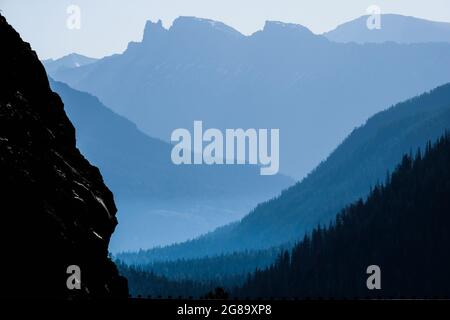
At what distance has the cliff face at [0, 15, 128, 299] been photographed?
122ft

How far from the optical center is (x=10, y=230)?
1460 inches

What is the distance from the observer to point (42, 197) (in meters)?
40.6

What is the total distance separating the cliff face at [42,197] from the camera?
37250mm

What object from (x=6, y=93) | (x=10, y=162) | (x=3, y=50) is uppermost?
(x=3, y=50)
